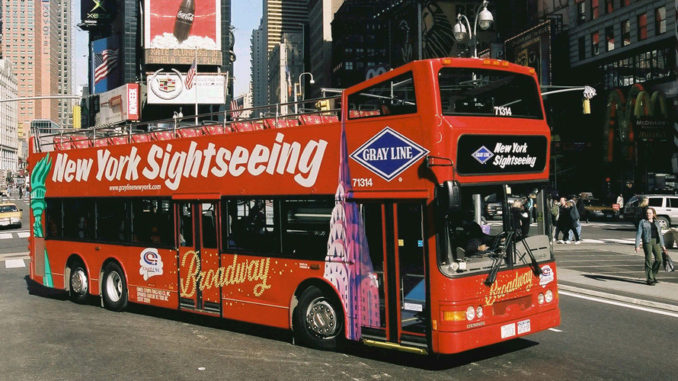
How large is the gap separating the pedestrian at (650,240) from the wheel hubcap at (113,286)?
36.2 ft

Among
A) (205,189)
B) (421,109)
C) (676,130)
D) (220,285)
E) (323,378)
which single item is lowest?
(323,378)

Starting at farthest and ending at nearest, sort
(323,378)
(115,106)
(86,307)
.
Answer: (115,106), (86,307), (323,378)

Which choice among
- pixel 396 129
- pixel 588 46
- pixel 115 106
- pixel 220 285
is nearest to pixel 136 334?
pixel 220 285

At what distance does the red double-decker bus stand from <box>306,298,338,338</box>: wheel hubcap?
2 cm

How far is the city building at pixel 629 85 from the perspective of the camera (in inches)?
1850

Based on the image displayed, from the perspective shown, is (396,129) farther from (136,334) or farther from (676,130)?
(676,130)

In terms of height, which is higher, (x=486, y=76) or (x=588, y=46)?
(x=588, y=46)

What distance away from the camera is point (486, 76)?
28.8 ft

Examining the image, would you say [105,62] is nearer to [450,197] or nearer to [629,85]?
[629,85]

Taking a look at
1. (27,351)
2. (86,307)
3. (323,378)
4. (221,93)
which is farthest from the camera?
(221,93)

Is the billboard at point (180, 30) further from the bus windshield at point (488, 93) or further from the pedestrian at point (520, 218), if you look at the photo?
the pedestrian at point (520, 218)

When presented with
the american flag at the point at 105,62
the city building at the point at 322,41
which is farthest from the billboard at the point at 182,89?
the city building at the point at 322,41

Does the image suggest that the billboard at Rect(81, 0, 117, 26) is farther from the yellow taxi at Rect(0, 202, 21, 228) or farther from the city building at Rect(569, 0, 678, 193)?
the city building at Rect(569, 0, 678, 193)

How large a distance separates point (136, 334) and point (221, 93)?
2763 inches
